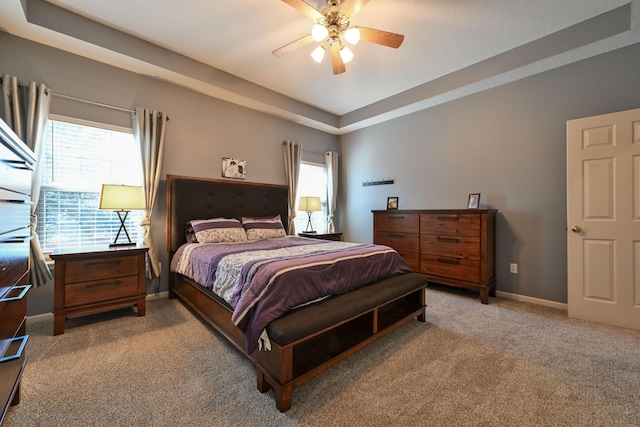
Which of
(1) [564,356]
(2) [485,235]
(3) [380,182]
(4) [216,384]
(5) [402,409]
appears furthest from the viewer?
(3) [380,182]

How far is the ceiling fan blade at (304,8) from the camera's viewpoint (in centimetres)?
187

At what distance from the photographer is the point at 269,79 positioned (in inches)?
139

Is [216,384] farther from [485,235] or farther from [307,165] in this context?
[307,165]

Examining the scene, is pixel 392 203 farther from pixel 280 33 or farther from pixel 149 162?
pixel 149 162

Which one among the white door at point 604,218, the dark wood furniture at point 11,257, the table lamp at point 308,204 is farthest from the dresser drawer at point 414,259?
the dark wood furniture at point 11,257

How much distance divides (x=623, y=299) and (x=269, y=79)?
4.47 meters

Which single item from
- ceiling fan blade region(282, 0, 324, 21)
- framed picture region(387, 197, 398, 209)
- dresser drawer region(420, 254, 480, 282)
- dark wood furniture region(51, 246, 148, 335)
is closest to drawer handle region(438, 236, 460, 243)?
dresser drawer region(420, 254, 480, 282)

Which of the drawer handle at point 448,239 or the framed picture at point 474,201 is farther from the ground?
the framed picture at point 474,201

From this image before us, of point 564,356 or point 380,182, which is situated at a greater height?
point 380,182

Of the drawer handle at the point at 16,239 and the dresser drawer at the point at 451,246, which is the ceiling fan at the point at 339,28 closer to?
the drawer handle at the point at 16,239

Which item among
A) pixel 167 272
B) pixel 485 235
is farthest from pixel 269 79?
pixel 485 235

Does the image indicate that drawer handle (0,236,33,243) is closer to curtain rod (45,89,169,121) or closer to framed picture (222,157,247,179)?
curtain rod (45,89,169,121)

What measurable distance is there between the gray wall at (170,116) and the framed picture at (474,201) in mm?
2725

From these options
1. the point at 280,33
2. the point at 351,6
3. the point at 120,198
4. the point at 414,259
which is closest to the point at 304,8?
the point at 351,6
